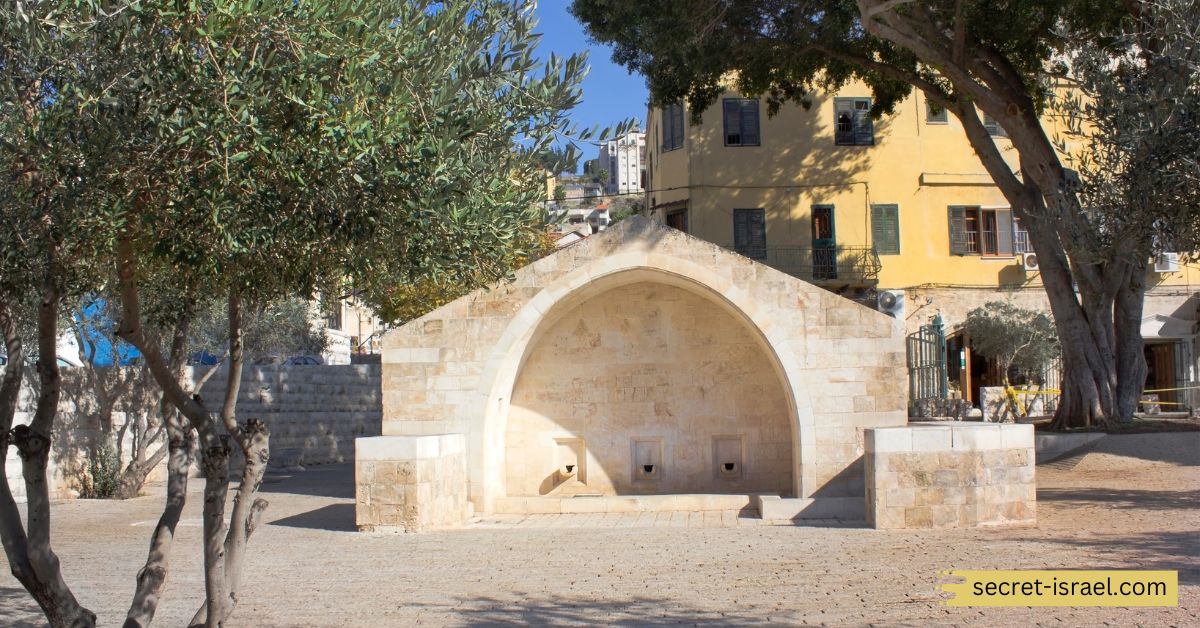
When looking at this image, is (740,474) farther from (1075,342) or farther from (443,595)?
(443,595)

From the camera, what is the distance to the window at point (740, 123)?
25938 mm

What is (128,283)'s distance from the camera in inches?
219

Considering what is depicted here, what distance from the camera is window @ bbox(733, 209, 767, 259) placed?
25828mm

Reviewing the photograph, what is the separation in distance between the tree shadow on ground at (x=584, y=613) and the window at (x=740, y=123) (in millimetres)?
19331

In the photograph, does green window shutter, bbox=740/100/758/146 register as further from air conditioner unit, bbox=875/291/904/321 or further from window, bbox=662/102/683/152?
air conditioner unit, bbox=875/291/904/321

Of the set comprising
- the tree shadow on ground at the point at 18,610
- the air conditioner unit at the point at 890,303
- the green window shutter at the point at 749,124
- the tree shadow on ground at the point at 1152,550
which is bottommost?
the tree shadow on ground at the point at 18,610

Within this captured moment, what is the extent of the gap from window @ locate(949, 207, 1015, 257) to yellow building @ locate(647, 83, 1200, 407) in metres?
0.09

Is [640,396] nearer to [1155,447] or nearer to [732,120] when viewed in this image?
[1155,447]

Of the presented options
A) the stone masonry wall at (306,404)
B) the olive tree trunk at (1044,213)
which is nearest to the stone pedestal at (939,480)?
the olive tree trunk at (1044,213)

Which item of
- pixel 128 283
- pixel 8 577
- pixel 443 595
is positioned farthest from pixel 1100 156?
pixel 8 577

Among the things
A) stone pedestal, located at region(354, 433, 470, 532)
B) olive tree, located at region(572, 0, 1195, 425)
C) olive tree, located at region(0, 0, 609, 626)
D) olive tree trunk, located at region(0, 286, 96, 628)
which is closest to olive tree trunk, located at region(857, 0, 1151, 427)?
olive tree, located at region(572, 0, 1195, 425)

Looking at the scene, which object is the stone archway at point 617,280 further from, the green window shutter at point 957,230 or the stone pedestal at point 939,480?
the green window shutter at point 957,230

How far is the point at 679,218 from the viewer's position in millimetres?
26547

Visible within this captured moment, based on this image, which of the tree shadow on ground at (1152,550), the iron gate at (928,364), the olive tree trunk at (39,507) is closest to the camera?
the olive tree trunk at (39,507)
